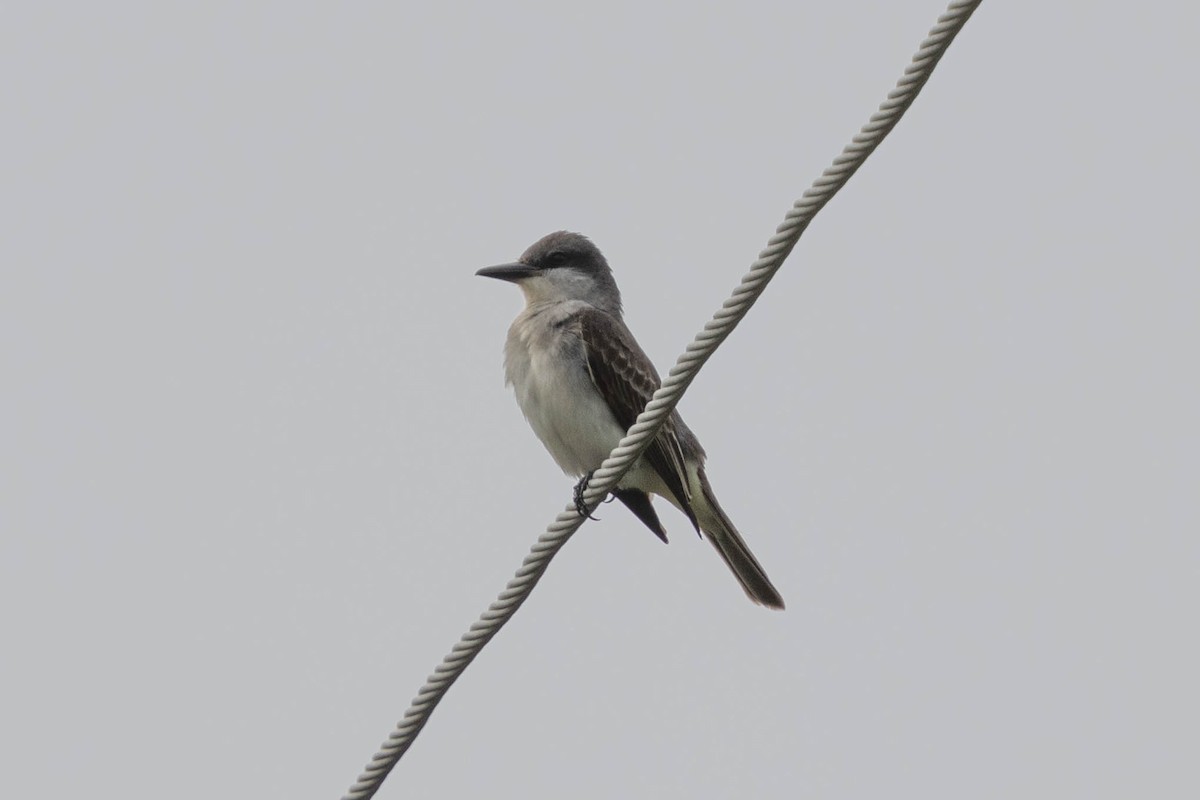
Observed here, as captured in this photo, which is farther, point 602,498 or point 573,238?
point 573,238

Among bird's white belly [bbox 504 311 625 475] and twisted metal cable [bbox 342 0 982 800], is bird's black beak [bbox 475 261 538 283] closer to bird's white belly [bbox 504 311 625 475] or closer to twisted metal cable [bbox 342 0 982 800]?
bird's white belly [bbox 504 311 625 475]

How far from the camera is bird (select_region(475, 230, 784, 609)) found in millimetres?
7863

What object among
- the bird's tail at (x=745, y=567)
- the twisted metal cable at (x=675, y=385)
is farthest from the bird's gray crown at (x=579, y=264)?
the twisted metal cable at (x=675, y=385)

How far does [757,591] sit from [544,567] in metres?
3.15

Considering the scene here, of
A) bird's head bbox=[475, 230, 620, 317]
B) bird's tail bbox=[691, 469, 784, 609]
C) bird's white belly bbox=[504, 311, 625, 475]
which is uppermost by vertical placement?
bird's head bbox=[475, 230, 620, 317]

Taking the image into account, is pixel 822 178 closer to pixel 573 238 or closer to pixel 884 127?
pixel 884 127

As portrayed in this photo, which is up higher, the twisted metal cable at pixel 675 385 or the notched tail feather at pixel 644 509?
the twisted metal cable at pixel 675 385

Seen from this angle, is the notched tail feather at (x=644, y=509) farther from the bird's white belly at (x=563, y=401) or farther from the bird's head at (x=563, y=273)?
the bird's head at (x=563, y=273)

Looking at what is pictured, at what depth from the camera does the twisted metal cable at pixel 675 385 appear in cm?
442

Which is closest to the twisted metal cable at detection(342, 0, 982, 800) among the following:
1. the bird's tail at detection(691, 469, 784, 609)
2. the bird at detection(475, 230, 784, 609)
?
the bird at detection(475, 230, 784, 609)

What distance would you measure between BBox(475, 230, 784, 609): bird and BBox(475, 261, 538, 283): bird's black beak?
19cm

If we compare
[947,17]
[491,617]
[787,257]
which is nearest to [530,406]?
[491,617]

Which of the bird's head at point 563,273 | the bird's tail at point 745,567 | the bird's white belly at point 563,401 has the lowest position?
the bird's tail at point 745,567

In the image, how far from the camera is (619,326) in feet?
27.6
